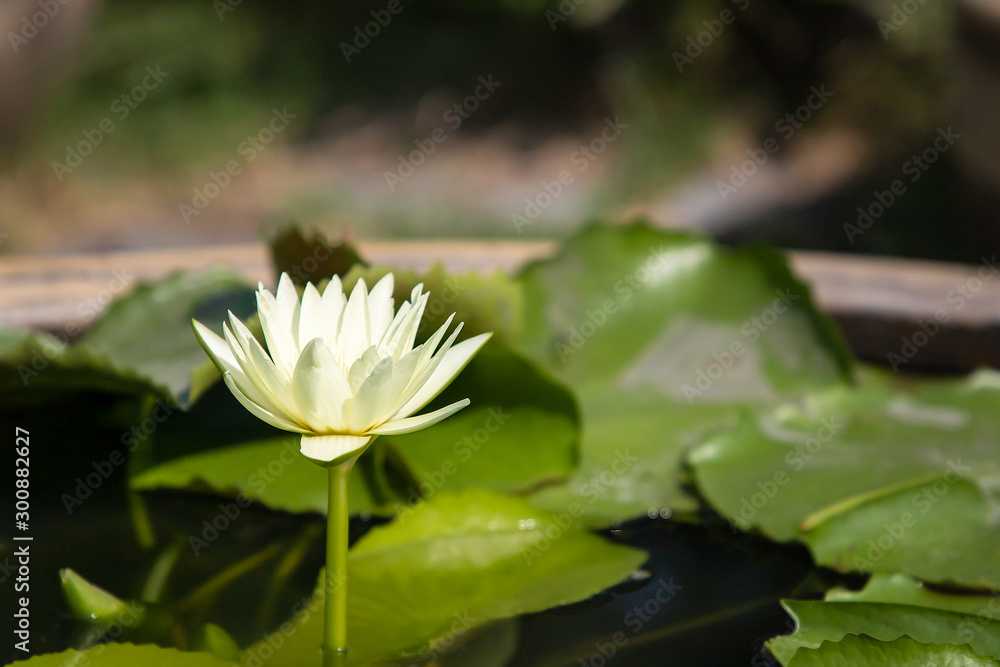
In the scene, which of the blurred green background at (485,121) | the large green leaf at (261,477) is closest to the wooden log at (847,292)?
the large green leaf at (261,477)

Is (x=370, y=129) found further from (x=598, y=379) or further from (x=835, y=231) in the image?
(x=598, y=379)

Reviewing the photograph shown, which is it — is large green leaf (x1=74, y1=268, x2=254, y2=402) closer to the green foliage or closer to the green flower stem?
the green foliage

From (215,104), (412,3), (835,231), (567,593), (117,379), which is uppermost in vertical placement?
(412,3)

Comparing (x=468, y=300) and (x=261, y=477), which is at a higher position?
(x=468, y=300)

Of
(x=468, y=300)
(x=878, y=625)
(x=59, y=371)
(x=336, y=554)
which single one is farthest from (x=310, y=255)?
(x=878, y=625)

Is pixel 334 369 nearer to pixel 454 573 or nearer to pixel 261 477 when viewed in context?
pixel 454 573

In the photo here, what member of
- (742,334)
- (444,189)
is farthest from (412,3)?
(742,334)

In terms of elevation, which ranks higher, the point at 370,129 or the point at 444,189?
the point at 370,129

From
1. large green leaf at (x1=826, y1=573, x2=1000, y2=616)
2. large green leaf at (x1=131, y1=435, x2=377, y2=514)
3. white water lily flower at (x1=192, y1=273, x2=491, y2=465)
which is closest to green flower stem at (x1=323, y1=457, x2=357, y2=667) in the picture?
white water lily flower at (x1=192, y1=273, x2=491, y2=465)
